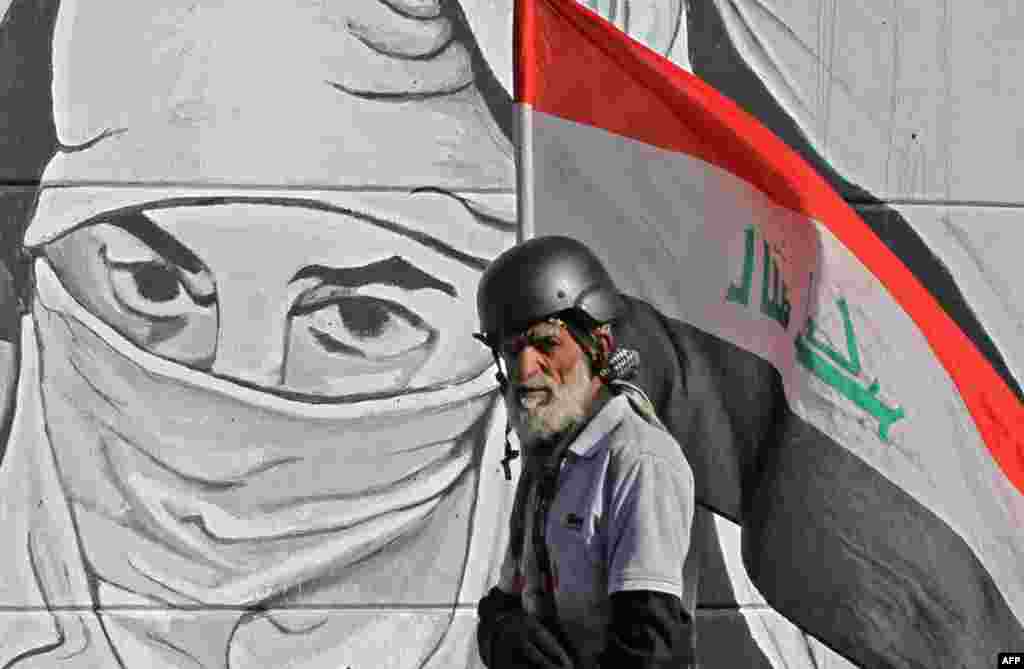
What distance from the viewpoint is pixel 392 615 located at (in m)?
5.36

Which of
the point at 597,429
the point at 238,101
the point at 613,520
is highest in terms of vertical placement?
the point at 238,101

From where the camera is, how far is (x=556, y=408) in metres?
3.12

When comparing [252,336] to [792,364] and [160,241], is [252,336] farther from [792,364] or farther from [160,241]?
[792,364]

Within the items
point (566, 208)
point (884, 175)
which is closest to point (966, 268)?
point (884, 175)

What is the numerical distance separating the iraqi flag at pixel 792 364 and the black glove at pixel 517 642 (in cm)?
47

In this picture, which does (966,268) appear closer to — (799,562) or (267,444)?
(267,444)

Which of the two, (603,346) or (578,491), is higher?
(603,346)

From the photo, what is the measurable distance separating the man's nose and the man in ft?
7.17

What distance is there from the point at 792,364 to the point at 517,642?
0.73 metres

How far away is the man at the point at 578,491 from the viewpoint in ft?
9.52

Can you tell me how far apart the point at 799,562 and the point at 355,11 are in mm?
2490

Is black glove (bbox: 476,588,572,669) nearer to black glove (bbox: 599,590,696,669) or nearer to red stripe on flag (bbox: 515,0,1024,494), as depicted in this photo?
black glove (bbox: 599,590,696,669)

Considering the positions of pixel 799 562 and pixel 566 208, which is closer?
pixel 799 562

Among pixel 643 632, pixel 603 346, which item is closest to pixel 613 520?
pixel 643 632
